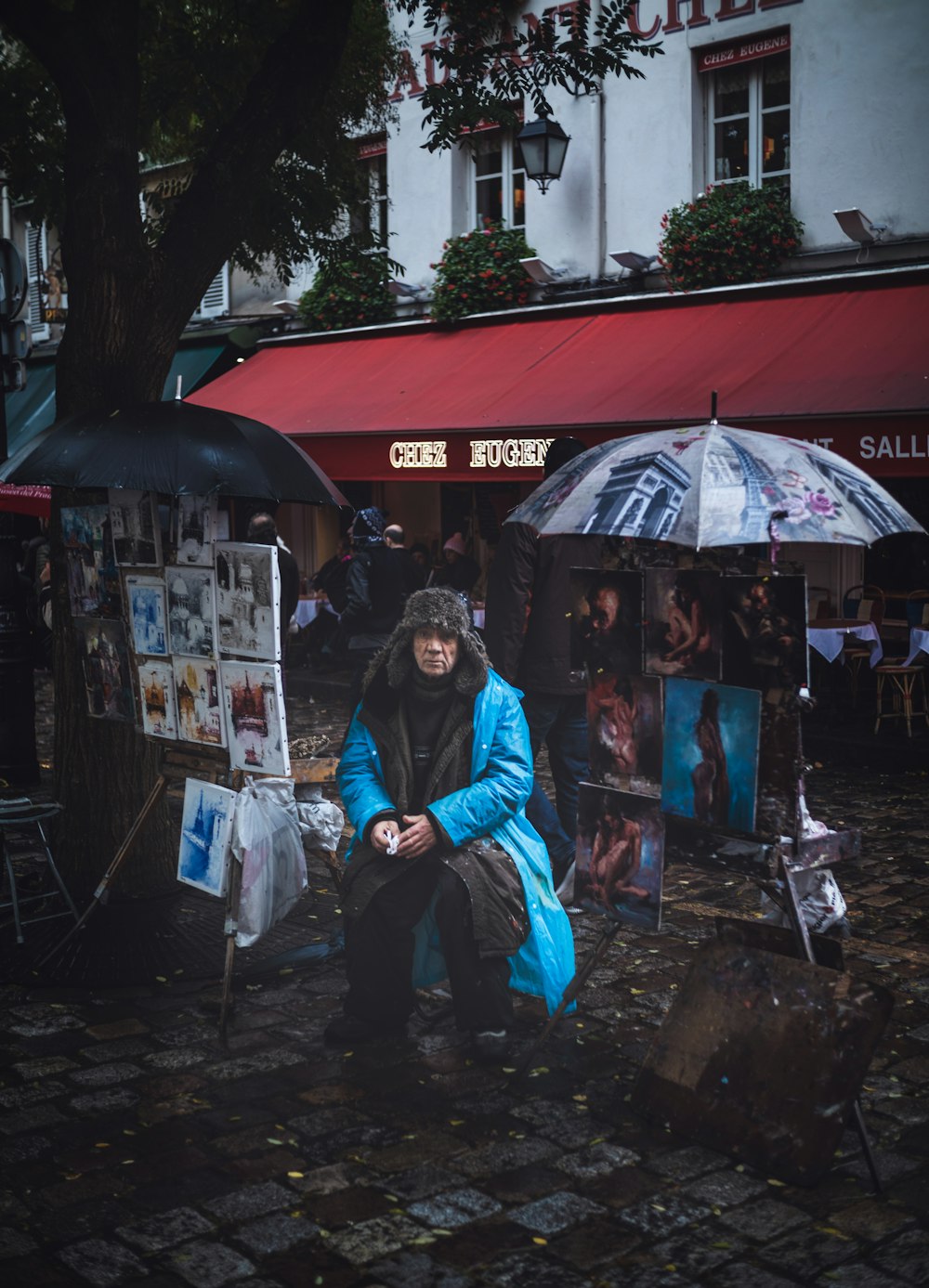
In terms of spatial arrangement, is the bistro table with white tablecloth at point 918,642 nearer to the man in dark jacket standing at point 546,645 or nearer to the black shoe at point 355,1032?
the man in dark jacket standing at point 546,645

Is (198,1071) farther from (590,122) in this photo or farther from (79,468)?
(590,122)

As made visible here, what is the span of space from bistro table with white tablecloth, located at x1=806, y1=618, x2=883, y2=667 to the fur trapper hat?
21.1 ft

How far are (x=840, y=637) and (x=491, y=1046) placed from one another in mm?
7063

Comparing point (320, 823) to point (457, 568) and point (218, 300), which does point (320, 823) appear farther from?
point (218, 300)

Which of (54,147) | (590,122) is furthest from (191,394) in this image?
(54,147)

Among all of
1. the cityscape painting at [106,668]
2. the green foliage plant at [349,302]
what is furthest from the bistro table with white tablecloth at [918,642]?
the green foliage plant at [349,302]

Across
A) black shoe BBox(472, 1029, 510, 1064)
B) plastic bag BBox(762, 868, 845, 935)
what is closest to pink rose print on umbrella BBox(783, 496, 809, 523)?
plastic bag BBox(762, 868, 845, 935)

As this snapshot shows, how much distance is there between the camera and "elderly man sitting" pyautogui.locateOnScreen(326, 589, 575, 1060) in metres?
4.89

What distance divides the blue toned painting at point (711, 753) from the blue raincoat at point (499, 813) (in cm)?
77

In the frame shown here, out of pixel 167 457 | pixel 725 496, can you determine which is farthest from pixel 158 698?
pixel 725 496

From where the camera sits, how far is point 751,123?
13328 mm

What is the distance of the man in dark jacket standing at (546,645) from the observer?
22.2 ft

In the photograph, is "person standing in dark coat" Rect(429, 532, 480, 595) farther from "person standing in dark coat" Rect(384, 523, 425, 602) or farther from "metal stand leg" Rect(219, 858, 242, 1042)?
"metal stand leg" Rect(219, 858, 242, 1042)

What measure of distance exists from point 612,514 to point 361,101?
7142mm
